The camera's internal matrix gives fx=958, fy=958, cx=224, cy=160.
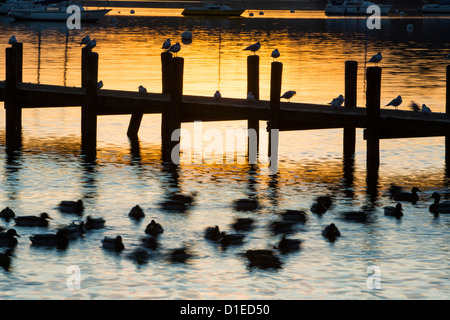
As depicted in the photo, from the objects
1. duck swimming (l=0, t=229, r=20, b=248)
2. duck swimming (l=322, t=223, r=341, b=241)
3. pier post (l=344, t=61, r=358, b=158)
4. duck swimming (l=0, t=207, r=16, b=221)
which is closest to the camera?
duck swimming (l=0, t=229, r=20, b=248)

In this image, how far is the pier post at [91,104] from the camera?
113ft

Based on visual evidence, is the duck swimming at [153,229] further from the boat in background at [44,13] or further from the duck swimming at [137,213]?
the boat in background at [44,13]

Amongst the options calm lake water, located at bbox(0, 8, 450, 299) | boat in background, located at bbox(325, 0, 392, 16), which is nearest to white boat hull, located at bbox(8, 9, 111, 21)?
boat in background, located at bbox(325, 0, 392, 16)

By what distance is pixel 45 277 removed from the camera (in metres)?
20.6

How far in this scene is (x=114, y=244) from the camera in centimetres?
2225

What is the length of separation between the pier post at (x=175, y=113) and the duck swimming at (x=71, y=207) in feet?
25.1

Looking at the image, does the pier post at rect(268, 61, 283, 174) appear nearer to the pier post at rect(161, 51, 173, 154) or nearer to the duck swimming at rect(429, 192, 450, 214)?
the pier post at rect(161, 51, 173, 154)

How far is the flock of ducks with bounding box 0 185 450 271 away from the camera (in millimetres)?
21828

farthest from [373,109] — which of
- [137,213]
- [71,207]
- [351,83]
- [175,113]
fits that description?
[71,207]

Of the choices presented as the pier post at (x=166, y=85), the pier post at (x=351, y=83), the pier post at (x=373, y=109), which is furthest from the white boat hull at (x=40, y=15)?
the pier post at (x=373, y=109)

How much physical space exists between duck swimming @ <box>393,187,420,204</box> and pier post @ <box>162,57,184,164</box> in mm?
8775
